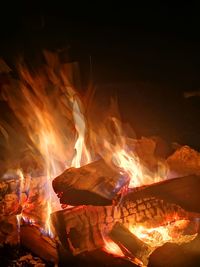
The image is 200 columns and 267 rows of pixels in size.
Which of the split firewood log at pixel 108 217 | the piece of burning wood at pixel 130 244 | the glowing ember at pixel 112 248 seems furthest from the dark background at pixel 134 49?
the glowing ember at pixel 112 248

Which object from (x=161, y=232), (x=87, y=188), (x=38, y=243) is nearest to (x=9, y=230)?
(x=38, y=243)

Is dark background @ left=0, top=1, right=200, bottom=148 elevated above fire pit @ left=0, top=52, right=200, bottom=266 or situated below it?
above

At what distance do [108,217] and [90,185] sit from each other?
0.43 metres

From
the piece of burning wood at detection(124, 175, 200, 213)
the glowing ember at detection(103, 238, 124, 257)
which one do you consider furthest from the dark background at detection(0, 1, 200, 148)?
the glowing ember at detection(103, 238, 124, 257)

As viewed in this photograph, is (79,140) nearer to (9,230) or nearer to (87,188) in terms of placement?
(87,188)

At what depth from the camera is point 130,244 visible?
349 centimetres

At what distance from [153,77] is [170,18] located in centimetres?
75

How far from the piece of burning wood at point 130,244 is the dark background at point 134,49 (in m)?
1.35

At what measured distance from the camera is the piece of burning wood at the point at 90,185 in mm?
3660

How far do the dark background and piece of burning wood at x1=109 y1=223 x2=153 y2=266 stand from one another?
1349 millimetres

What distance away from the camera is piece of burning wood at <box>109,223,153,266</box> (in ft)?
11.2

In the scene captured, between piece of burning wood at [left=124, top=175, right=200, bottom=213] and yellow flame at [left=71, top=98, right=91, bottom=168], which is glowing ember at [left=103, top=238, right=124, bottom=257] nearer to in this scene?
piece of burning wood at [left=124, top=175, right=200, bottom=213]

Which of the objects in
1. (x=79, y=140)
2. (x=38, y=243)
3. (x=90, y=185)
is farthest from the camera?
(x=79, y=140)

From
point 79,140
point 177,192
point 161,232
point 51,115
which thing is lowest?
point 161,232
